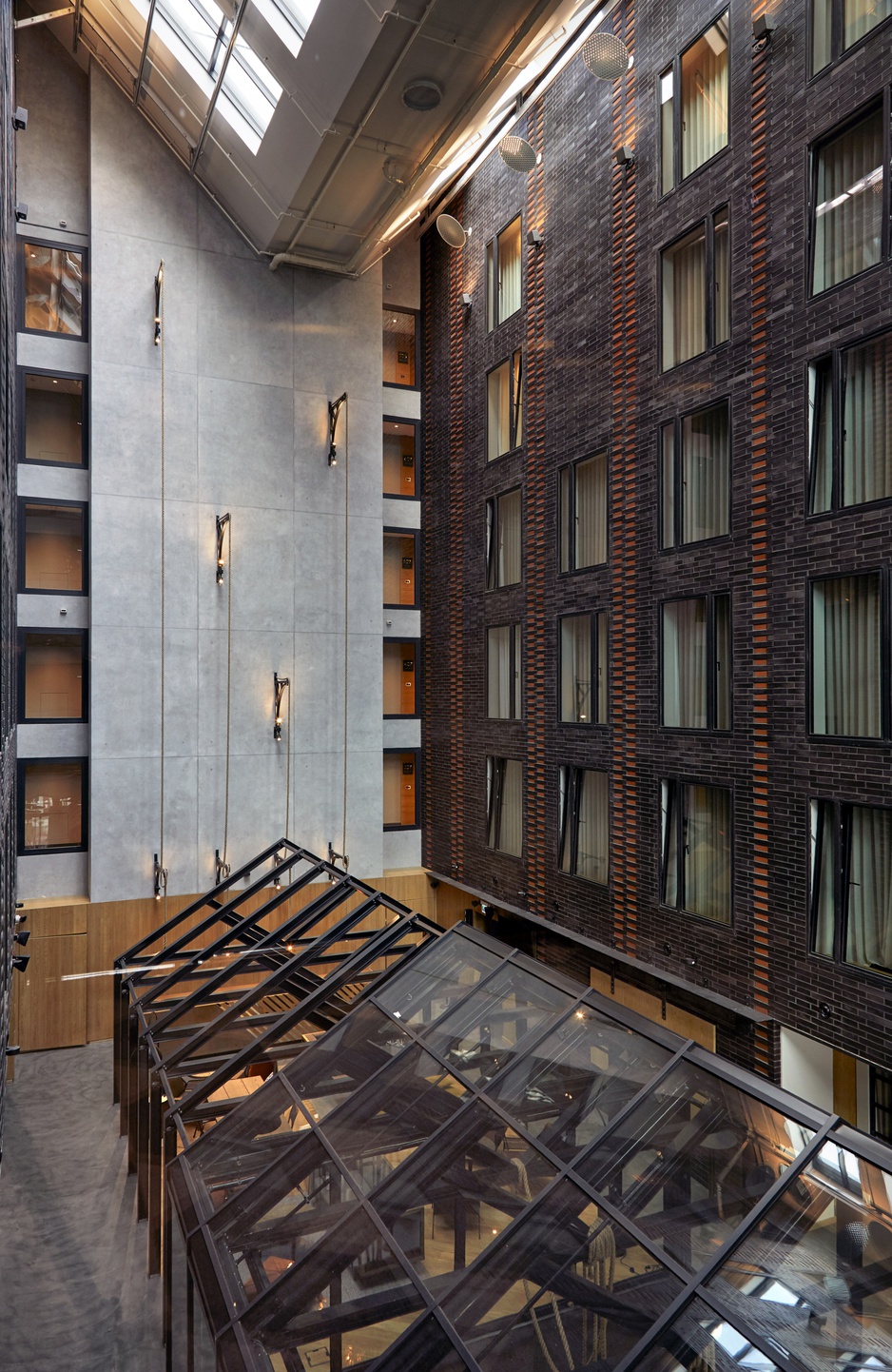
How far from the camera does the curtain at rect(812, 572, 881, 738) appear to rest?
26.0ft

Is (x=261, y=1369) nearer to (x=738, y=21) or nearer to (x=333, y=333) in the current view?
(x=738, y=21)

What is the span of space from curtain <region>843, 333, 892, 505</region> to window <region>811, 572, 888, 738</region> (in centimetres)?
79

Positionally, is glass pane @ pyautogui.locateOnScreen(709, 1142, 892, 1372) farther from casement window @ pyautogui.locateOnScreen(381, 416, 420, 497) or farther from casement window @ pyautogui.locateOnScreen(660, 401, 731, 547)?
casement window @ pyautogui.locateOnScreen(381, 416, 420, 497)

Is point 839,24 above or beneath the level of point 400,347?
beneath

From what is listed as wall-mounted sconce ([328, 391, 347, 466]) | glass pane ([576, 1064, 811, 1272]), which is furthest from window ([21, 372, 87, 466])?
glass pane ([576, 1064, 811, 1272])

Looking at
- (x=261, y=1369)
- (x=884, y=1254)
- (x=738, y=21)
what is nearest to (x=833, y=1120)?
(x=884, y=1254)

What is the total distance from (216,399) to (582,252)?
19.9 ft

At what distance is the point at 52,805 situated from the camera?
13.7m

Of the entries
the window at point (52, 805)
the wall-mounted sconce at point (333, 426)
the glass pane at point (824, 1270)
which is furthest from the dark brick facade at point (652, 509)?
the window at point (52, 805)

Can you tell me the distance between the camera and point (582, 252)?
38.6 feet

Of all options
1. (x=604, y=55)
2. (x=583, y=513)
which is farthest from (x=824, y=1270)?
(x=604, y=55)

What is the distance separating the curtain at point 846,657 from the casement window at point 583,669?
3471mm

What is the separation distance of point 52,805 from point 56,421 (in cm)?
582

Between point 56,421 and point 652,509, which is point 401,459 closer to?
point 56,421
